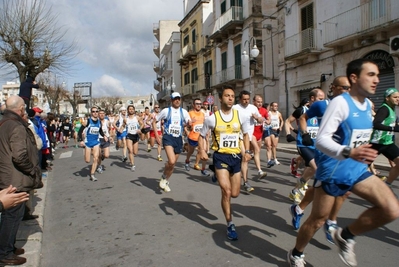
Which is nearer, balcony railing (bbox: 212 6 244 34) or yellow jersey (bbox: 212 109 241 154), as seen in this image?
yellow jersey (bbox: 212 109 241 154)

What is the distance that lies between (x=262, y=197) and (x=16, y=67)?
14698 mm

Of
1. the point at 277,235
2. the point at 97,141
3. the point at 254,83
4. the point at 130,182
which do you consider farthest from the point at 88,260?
the point at 254,83

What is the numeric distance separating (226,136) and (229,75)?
2621 cm

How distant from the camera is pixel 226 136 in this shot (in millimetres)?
4906

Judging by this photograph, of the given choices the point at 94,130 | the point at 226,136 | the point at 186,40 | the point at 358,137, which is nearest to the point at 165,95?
the point at 186,40

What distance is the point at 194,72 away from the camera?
41.4 m

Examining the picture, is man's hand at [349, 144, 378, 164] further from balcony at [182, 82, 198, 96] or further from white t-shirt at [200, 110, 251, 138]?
balcony at [182, 82, 198, 96]

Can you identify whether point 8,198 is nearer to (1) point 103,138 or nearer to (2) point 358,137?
(2) point 358,137

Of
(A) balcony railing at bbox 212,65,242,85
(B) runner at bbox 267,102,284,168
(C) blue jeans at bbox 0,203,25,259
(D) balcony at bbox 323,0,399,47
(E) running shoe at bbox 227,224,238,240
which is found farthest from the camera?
(A) balcony railing at bbox 212,65,242,85

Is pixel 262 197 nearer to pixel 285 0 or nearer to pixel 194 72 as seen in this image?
pixel 285 0

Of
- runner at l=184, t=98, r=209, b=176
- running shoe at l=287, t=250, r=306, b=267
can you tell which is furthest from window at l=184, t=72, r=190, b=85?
running shoe at l=287, t=250, r=306, b=267

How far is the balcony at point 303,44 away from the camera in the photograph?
19312 millimetres

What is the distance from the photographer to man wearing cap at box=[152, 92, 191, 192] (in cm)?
765

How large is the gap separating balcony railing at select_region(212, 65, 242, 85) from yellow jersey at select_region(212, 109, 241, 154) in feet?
80.7
